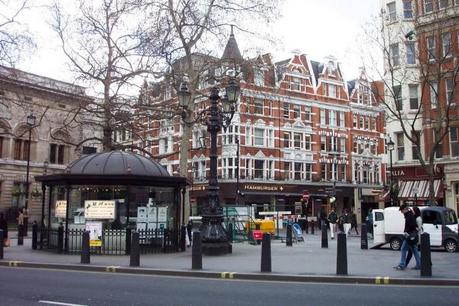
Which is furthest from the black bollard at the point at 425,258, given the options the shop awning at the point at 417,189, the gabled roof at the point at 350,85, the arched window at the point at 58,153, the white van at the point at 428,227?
the gabled roof at the point at 350,85

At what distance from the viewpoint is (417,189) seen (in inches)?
1479

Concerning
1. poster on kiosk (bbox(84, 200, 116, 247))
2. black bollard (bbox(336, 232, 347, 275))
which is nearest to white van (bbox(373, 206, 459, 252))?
black bollard (bbox(336, 232, 347, 275))

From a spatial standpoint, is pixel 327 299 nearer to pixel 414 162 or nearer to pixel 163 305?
pixel 163 305

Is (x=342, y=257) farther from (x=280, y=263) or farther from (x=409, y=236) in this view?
(x=280, y=263)

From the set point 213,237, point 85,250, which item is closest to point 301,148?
Answer: point 213,237

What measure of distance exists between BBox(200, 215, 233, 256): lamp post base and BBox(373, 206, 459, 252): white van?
890cm

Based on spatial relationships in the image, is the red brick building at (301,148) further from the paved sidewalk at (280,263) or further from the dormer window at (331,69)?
the paved sidewalk at (280,263)

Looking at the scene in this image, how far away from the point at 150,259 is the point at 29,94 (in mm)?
42112

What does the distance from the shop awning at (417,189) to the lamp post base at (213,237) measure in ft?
75.9

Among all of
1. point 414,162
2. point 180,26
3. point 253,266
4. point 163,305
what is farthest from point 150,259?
point 414,162

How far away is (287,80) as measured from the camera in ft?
202

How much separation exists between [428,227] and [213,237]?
1034 cm

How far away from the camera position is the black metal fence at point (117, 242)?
1873cm

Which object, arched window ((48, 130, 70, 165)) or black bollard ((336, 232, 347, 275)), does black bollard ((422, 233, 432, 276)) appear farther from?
arched window ((48, 130, 70, 165))
